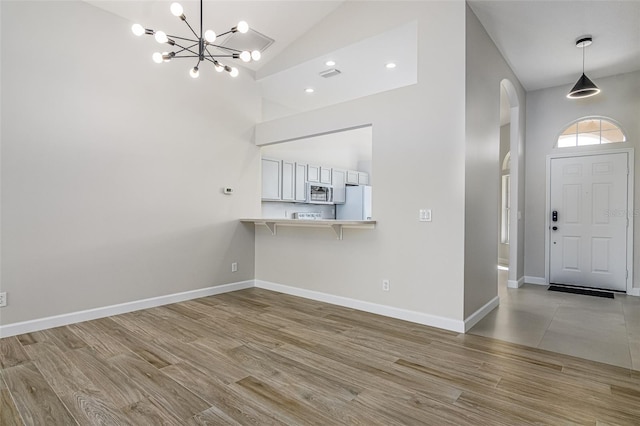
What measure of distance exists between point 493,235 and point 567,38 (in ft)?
8.28

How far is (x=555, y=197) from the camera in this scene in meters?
5.71

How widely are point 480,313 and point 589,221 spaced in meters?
3.16

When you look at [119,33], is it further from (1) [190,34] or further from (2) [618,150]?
(2) [618,150]

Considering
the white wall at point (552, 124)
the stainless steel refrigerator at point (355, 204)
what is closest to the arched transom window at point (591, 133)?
the white wall at point (552, 124)

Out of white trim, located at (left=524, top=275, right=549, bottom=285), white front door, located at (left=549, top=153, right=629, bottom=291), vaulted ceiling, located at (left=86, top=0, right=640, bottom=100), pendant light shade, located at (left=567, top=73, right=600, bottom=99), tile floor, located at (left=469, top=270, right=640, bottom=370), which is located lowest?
tile floor, located at (left=469, top=270, right=640, bottom=370)

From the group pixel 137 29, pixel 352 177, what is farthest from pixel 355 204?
pixel 137 29

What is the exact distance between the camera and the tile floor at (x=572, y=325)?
3.00m

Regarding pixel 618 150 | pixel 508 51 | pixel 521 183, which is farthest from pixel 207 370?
pixel 618 150

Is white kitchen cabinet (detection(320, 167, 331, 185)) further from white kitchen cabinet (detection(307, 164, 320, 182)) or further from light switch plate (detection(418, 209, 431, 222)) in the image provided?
light switch plate (detection(418, 209, 431, 222))

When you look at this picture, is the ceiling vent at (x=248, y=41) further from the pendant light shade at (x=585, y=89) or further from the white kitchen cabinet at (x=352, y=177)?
the pendant light shade at (x=585, y=89)

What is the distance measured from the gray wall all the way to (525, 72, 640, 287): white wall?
187 cm

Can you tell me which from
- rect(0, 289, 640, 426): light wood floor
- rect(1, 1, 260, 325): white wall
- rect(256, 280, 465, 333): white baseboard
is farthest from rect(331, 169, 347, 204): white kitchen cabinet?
rect(0, 289, 640, 426): light wood floor

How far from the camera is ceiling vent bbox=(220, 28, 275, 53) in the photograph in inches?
173

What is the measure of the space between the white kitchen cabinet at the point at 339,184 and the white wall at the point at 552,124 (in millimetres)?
3534
